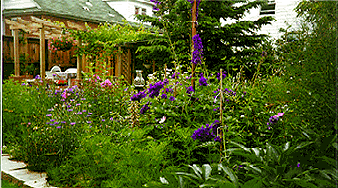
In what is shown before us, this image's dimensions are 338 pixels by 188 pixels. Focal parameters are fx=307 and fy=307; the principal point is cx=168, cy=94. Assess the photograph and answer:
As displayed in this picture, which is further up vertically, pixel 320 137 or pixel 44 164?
pixel 320 137

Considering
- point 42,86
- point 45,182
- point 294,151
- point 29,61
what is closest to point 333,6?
point 294,151

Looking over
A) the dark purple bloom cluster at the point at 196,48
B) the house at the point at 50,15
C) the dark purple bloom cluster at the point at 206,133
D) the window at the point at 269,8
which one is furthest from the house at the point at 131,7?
the dark purple bloom cluster at the point at 206,133

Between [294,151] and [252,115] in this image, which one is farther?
[252,115]

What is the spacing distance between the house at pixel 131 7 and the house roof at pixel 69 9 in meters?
0.45

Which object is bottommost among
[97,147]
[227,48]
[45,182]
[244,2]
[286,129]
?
[45,182]

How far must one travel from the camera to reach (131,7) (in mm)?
13508

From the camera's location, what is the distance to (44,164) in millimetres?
3021

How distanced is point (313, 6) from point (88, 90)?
347 cm

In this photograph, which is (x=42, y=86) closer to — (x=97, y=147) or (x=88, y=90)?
(x=88, y=90)

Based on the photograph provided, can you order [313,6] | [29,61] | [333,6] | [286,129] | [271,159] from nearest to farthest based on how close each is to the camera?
1. [271,159]
2. [333,6]
3. [313,6]
4. [286,129]
5. [29,61]

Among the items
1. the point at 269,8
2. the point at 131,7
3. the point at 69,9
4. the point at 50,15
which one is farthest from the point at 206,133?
the point at 69,9

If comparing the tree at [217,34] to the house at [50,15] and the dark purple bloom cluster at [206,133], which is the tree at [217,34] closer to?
the dark purple bloom cluster at [206,133]

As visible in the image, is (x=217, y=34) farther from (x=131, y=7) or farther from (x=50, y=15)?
(x=50, y=15)

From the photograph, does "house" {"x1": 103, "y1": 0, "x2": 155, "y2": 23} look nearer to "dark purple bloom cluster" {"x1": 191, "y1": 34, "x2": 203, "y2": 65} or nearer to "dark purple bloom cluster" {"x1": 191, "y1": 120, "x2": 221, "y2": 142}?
"dark purple bloom cluster" {"x1": 191, "y1": 34, "x2": 203, "y2": 65}
